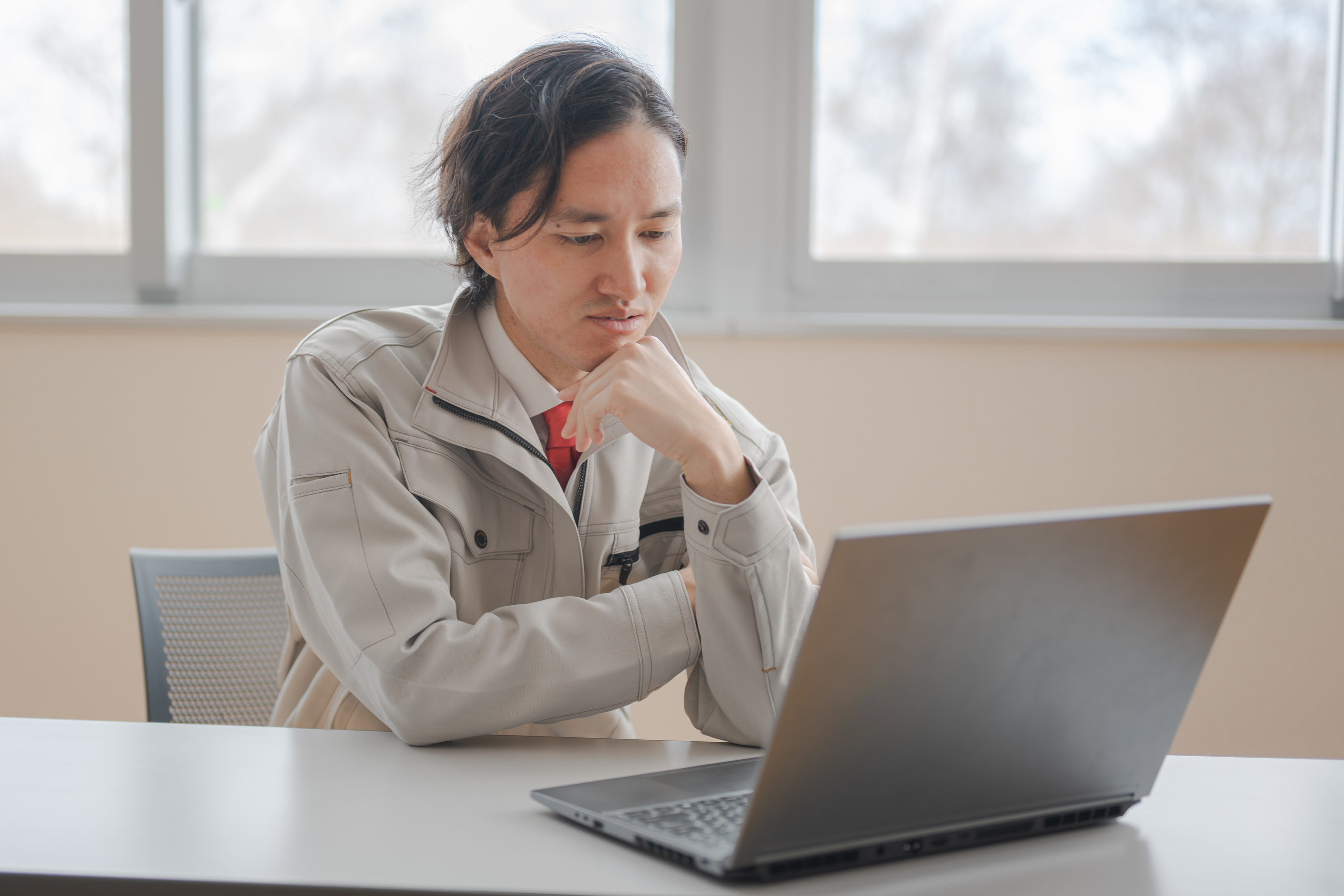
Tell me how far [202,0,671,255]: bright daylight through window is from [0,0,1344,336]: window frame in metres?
0.05

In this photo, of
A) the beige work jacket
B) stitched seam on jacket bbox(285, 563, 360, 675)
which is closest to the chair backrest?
the beige work jacket

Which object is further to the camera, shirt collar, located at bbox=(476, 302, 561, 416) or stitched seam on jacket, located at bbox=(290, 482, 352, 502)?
shirt collar, located at bbox=(476, 302, 561, 416)

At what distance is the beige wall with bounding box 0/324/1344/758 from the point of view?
6.88 feet

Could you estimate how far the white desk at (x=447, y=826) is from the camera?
667 mm

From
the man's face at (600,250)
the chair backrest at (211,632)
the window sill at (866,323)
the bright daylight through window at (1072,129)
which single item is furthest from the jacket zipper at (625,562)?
the bright daylight through window at (1072,129)

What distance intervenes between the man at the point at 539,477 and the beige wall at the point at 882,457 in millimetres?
850

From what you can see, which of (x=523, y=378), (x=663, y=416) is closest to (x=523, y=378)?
(x=523, y=378)

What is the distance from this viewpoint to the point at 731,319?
2186mm

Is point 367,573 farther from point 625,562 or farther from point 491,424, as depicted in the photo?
point 625,562

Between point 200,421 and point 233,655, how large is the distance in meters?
1.03

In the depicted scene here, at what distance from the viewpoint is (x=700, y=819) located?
738 mm

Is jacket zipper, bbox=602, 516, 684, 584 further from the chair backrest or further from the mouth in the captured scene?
the chair backrest

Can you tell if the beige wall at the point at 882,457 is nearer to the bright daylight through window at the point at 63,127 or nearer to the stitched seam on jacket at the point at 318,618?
the bright daylight through window at the point at 63,127

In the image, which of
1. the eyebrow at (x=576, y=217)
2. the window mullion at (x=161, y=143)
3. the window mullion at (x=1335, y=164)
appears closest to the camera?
the eyebrow at (x=576, y=217)
